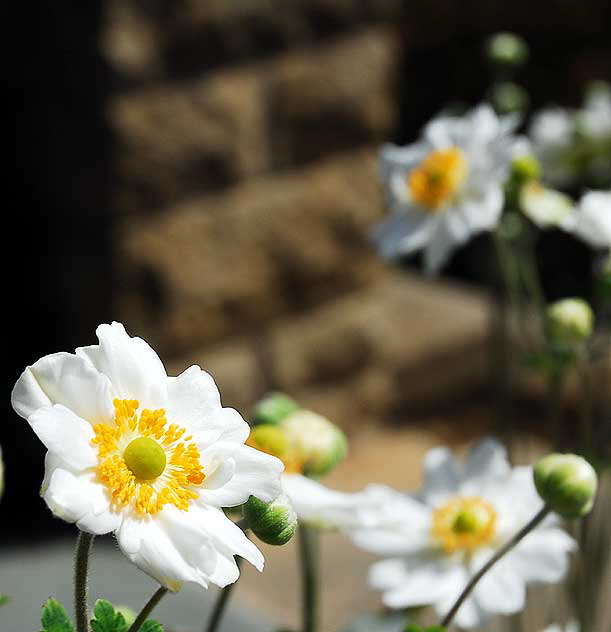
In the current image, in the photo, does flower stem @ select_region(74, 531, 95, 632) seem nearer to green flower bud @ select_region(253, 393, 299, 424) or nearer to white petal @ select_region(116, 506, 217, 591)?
white petal @ select_region(116, 506, 217, 591)

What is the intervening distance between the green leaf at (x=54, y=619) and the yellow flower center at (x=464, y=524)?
23 centimetres

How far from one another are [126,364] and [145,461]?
3cm

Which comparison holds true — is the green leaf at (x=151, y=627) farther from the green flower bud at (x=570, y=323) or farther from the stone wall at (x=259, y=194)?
the stone wall at (x=259, y=194)

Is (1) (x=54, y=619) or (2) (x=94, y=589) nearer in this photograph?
(1) (x=54, y=619)

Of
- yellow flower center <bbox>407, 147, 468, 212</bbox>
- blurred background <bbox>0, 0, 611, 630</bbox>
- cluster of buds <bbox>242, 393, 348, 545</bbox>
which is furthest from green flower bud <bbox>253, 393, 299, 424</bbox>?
blurred background <bbox>0, 0, 611, 630</bbox>

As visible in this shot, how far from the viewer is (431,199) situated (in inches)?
27.2

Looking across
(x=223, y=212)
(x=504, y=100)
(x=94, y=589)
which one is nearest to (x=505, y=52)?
(x=504, y=100)

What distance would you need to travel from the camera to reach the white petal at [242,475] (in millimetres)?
337

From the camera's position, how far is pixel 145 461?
1.11 ft

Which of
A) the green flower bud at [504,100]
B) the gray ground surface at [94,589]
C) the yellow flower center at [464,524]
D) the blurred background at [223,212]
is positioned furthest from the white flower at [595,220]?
the blurred background at [223,212]

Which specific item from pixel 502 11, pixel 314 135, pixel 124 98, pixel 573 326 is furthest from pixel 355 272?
pixel 573 326

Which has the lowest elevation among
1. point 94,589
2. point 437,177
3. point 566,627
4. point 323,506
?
point 94,589

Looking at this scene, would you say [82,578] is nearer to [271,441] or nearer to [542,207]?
[271,441]

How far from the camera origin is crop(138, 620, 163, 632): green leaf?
33cm
